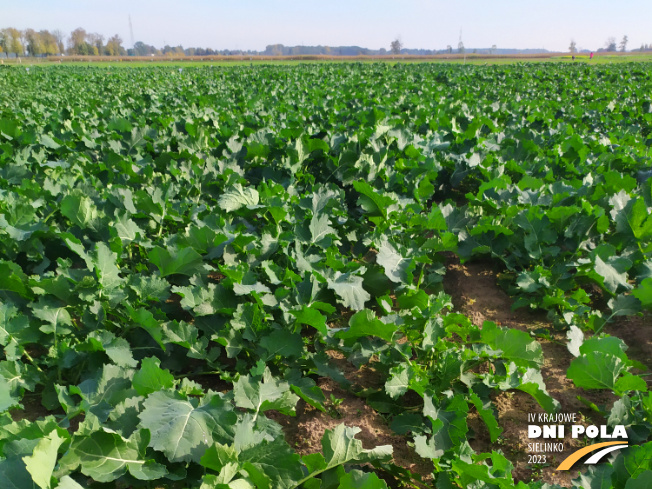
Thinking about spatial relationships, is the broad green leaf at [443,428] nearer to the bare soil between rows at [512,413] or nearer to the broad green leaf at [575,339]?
the bare soil between rows at [512,413]

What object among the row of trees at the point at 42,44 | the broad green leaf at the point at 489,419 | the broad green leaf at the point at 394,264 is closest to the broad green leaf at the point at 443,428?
the broad green leaf at the point at 489,419

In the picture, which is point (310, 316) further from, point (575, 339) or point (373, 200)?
point (373, 200)

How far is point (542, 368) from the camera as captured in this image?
9.78ft

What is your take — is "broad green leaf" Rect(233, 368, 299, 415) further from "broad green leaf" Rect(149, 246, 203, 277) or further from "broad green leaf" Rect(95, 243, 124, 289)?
"broad green leaf" Rect(95, 243, 124, 289)

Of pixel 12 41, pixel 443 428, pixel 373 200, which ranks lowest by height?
pixel 443 428

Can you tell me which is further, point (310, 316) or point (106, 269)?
point (106, 269)

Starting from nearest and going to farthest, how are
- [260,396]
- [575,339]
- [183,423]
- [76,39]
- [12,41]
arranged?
[183,423]
[260,396]
[575,339]
[12,41]
[76,39]

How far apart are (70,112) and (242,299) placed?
335 inches

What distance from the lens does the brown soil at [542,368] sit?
91.4 inches

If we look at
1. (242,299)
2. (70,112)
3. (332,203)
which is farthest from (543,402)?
(70,112)

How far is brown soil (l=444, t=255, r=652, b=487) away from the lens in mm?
2322

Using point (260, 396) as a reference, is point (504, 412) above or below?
below

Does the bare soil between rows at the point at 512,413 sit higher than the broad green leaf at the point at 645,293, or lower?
lower

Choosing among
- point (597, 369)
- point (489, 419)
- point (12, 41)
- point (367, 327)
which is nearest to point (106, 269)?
point (367, 327)
